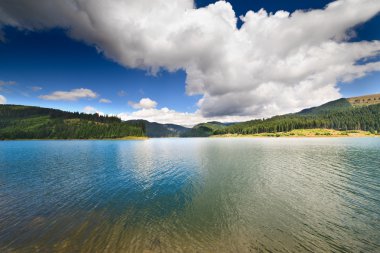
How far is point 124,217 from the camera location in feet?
67.3

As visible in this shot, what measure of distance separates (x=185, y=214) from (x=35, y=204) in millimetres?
20004

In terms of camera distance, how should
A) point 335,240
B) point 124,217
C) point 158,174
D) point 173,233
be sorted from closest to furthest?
point 335,240 < point 173,233 < point 124,217 < point 158,174

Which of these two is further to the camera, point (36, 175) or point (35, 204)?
point (36, 175)

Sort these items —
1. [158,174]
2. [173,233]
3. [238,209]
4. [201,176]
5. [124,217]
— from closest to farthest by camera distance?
[173,233] < [124,217] < [238,209] < [201,176] < [158,174]

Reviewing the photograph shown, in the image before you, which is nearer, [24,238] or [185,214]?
[24,238]

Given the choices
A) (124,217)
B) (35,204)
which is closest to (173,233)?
(124,217)

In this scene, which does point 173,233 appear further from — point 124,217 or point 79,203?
point 79,203

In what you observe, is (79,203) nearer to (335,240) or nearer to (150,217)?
(150,217)

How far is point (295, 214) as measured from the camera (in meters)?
20.7

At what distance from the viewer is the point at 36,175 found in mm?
40719

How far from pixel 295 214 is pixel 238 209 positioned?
6.21 metres

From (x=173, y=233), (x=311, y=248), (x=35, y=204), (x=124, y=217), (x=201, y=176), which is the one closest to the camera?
(x=311, y=248)

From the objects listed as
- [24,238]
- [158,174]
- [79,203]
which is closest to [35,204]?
[79,203]

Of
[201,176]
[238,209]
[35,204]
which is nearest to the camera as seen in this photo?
[238,209]
